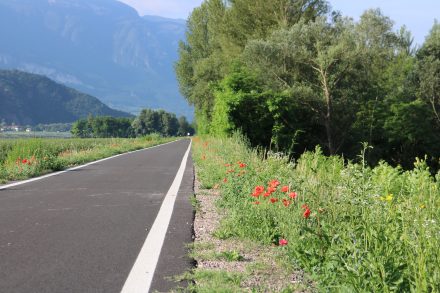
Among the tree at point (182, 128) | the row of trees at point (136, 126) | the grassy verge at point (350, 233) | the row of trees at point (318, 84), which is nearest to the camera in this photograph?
the grassy verge at point (350, 233)

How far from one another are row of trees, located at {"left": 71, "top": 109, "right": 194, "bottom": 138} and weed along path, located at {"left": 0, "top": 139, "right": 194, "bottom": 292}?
16507cm

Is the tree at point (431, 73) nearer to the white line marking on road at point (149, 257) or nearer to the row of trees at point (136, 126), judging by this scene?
the white line marking on road at point (149, 257)

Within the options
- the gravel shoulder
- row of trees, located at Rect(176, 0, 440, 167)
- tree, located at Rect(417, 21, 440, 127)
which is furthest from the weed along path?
tree, located at Rect(417, 21, 440, 127)

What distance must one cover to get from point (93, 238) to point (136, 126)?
575 feet

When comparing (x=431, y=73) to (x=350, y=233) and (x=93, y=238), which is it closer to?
(x=93, y=238)

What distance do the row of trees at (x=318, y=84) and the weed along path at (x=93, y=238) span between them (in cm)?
1667

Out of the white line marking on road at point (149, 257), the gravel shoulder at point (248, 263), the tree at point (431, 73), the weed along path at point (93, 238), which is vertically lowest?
the weed along path at point (93, 238)

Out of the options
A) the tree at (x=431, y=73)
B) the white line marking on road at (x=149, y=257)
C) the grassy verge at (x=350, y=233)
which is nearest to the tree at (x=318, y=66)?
the tree at (x=431, y=73)

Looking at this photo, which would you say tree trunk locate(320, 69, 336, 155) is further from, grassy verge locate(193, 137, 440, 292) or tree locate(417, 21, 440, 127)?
grassy verge locate(193, 137, 440, 292)

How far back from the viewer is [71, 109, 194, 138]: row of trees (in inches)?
6983

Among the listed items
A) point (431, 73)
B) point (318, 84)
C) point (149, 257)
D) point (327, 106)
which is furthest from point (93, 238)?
point (431, 73)

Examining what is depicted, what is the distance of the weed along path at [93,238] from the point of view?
3994mm

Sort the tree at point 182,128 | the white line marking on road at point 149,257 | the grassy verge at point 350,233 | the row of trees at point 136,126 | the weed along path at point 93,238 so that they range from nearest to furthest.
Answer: the grassy verge at point 350,233
the white line marking on road at point 149,257
the weed along path at point 93,238
the row of trees at point 136,126
the tree at point 182,128

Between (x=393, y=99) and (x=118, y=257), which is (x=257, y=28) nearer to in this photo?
Result: (x=393, y=99)
